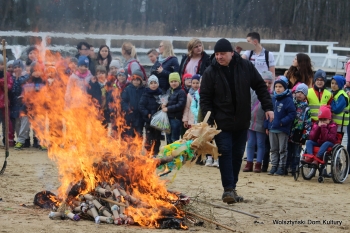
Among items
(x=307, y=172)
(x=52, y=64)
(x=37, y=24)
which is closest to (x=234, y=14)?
(x=37, y=24)

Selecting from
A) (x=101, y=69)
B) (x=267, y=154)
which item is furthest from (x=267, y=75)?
(x=101, y=69)

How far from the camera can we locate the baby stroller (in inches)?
517

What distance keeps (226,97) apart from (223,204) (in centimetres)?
140

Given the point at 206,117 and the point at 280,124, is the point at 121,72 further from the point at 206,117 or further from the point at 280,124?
the point at 206,117

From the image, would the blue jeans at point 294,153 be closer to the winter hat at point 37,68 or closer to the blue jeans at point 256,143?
the blue jeans at point 256,143

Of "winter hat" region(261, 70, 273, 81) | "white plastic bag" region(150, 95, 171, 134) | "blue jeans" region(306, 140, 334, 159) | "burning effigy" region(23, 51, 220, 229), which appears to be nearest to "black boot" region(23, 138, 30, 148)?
"white plastic bag" region(150, 95, 171, 134)

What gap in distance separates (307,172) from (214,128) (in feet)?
14.1

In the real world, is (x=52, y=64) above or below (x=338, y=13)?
below

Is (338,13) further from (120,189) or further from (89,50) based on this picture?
(120,189)

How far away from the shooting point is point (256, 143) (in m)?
14.5

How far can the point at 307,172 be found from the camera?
1351 cm

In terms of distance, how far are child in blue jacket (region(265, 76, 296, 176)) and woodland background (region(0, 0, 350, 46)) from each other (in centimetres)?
1152

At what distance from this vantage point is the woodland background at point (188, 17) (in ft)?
85.7

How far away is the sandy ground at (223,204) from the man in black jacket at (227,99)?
505mm
